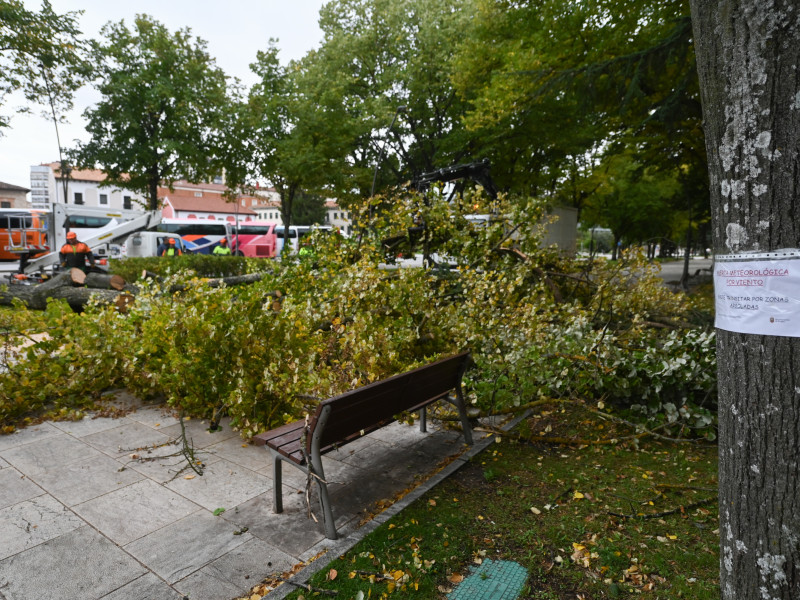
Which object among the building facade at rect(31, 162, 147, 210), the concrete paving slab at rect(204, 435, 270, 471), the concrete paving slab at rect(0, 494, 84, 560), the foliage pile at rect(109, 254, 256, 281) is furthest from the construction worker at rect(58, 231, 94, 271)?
the building facade at rect(31, 162, 147, 210)

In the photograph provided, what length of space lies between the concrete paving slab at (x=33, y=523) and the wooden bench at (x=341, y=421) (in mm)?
1340

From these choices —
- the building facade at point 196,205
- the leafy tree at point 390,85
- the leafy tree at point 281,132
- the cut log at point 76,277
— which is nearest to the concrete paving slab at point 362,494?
the cut log at point 76,277

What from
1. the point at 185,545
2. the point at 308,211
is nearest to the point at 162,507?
the point at 185,545

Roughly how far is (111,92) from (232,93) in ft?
19.2

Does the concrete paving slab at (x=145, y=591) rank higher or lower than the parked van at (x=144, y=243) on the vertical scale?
lower

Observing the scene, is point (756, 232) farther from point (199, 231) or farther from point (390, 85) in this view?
point (199, 231)

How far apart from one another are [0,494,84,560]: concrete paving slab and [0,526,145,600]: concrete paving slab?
8 cm

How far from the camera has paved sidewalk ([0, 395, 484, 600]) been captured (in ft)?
9.20

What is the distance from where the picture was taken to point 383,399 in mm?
3693

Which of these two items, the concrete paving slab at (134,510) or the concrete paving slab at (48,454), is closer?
the concrete paving slab at (134,510)

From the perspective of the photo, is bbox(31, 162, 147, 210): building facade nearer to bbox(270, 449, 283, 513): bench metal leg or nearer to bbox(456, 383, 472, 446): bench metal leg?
bbox(456, 383, 472, 446): bench metal leg

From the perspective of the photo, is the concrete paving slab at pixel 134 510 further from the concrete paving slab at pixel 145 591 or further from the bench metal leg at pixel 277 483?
the bench metal leg at pixel 277 483

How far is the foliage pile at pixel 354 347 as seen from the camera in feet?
15.9

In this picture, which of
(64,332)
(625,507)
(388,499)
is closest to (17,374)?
(64,332)
